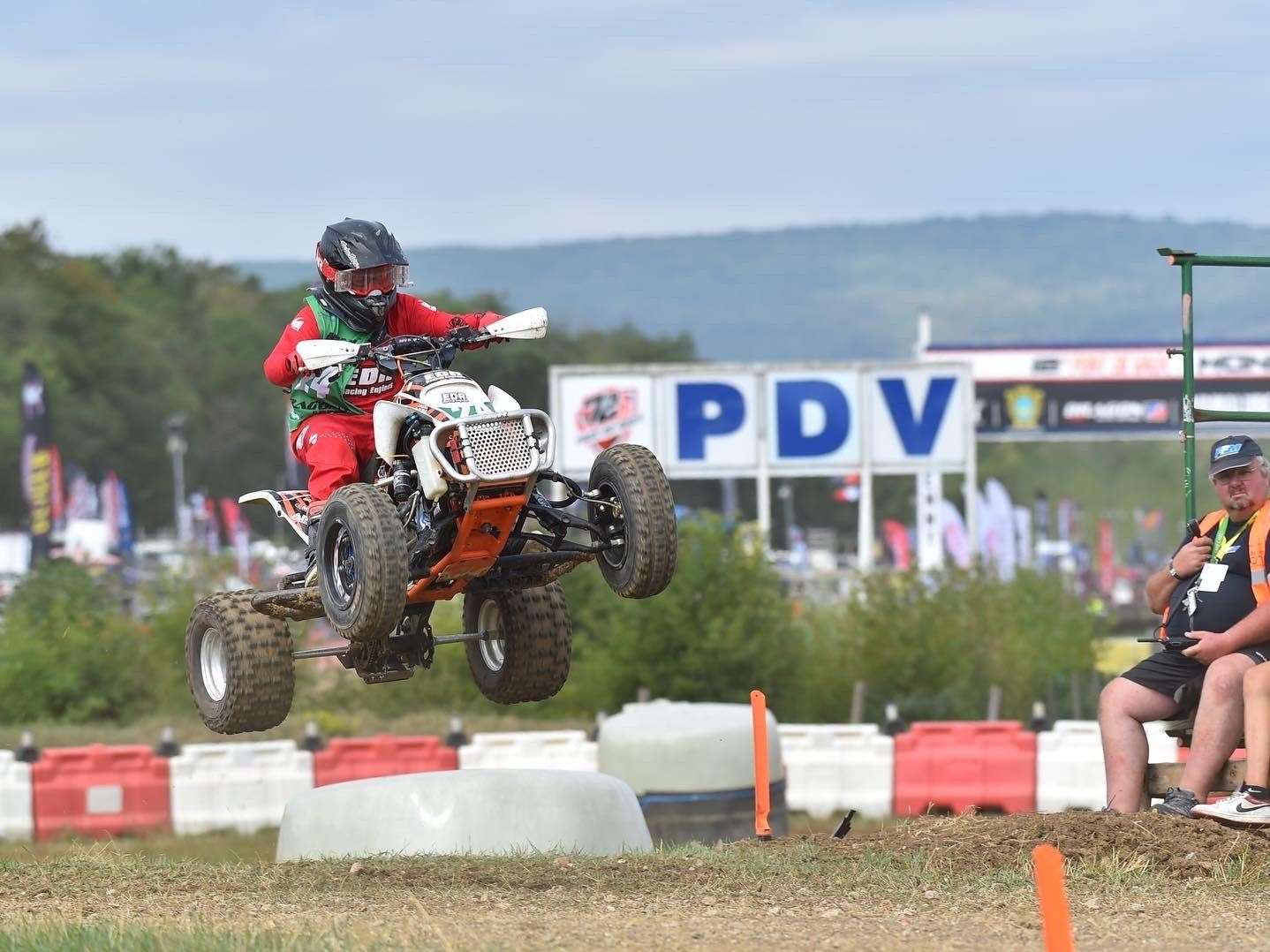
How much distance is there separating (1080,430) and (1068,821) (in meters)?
67.0

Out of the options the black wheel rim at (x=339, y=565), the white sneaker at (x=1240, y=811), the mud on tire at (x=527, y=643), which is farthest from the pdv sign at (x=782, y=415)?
the white sneaker at (x=1240, y=811)

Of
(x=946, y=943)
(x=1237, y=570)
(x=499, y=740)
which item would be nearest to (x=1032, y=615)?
(x=499, y=740)

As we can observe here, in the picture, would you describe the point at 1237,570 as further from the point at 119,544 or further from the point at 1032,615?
the point at 119,544

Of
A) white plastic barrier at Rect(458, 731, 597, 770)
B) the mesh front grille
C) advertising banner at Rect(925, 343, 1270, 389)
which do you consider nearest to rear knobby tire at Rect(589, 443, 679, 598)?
the mesh front grille

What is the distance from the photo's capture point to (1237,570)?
453 inches

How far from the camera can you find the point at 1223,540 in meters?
11.7

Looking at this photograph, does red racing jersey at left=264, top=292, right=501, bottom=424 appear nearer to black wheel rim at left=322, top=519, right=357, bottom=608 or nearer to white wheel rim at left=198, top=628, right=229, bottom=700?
black wheel rim at left=322, top=519, right=357, bottom=608

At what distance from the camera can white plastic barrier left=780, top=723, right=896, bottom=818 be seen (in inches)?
883

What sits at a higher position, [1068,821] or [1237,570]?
[1237,570]

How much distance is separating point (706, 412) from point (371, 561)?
29.2 m

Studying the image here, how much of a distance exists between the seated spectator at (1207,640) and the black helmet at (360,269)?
15.6 feet

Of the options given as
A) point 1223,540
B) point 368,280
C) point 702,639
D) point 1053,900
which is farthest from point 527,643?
point 702,639

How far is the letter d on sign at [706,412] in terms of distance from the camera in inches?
1548

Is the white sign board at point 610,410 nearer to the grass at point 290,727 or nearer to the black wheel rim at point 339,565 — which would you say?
the grass at point 290,727
